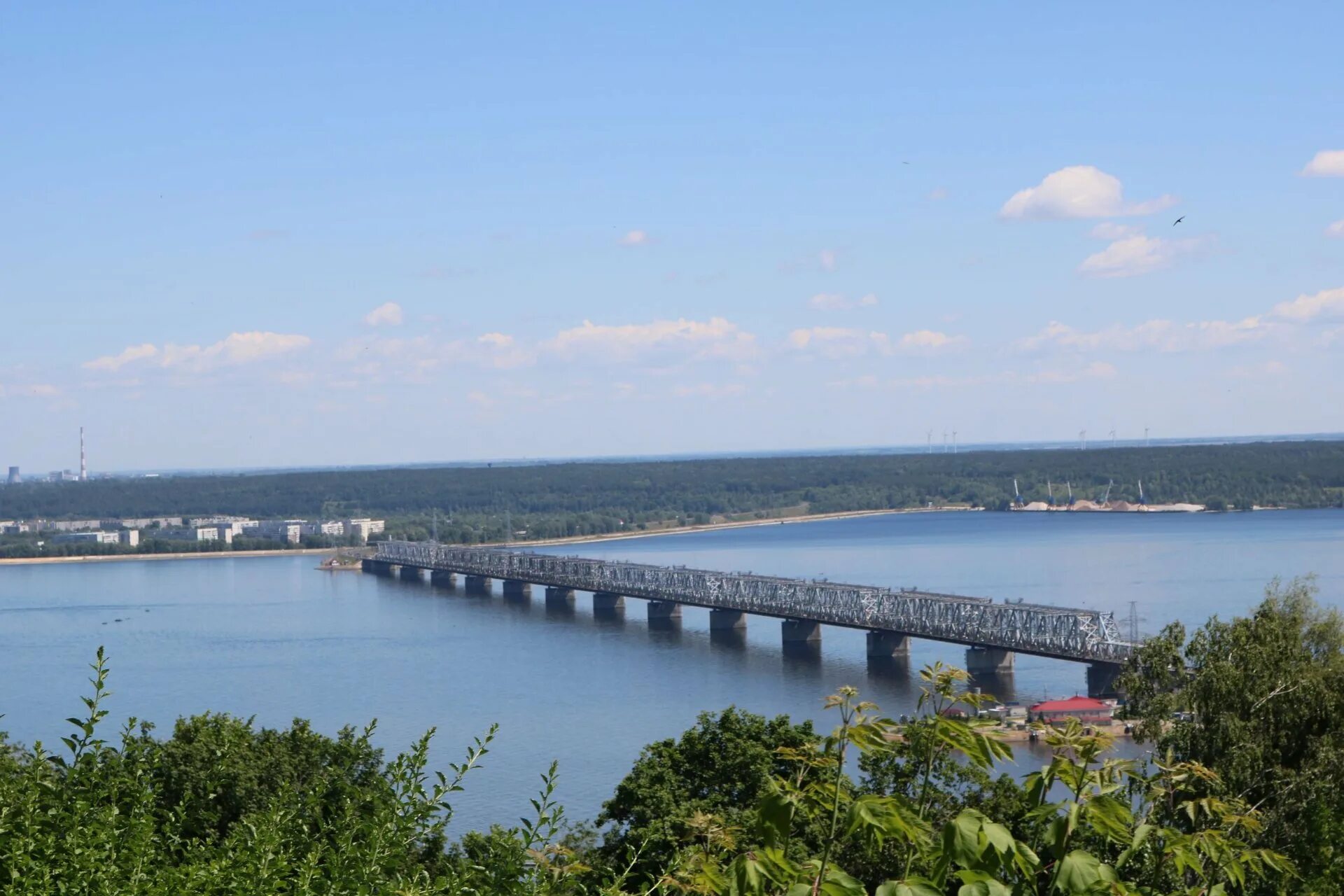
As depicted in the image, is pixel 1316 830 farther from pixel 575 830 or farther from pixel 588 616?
pixel 588 616

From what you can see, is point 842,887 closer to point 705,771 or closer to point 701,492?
point 705,771

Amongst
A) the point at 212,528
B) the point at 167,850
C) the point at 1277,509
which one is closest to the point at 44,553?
the point at 212,528

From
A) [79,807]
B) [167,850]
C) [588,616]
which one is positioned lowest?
[588,616]

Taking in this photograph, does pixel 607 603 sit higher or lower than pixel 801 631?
lower

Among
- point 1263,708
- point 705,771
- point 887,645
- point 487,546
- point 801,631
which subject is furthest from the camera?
point 487,546

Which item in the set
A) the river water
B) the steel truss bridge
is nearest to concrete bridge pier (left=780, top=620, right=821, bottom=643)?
the steel truss bridge

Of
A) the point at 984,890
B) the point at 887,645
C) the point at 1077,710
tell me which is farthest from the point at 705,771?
the point at 887,645
